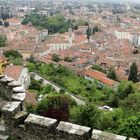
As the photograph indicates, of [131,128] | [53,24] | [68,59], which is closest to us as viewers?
[131,128]

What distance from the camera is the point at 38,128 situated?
589 cm

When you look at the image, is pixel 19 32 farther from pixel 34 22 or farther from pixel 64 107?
pixel 64 107

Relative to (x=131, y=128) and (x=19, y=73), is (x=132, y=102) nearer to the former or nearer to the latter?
(x=19, y=73)

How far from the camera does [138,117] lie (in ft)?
55.3

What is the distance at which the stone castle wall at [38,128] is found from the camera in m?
5.48

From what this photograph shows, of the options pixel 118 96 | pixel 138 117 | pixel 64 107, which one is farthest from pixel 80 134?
pixel 118 96

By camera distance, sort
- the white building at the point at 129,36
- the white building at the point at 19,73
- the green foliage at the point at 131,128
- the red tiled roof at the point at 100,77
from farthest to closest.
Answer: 1. the white building at the point at 129,36
2. the red tiled roof at the point at 100,77
3. the white building at the point at 19,73
4. the green foliage at the point at 131,128

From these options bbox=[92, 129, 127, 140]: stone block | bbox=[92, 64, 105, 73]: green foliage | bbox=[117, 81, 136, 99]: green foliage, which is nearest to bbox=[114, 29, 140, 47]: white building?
bbox=[92, 64, 105, 73]: green foliage

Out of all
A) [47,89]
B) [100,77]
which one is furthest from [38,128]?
[100,77]

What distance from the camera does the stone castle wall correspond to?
5.48 m

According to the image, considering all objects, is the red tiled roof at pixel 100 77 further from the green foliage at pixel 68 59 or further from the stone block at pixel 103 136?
the stone block at pixel 103 136

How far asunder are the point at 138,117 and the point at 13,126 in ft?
37.8

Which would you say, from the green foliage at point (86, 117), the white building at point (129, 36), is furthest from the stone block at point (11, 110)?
the white building at point (129, 36)

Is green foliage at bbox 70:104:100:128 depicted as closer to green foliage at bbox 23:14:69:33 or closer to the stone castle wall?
the stone castle wall
